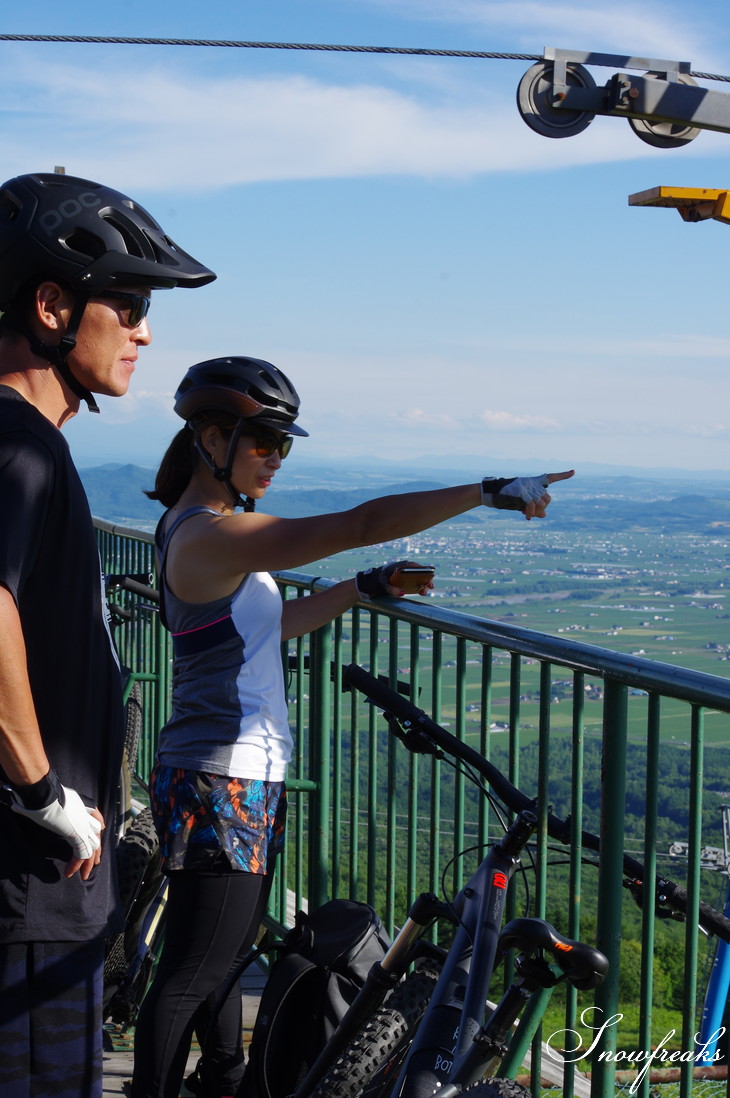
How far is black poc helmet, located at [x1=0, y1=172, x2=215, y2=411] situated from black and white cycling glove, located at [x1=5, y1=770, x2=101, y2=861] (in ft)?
2.52

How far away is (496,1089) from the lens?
234 centimetres

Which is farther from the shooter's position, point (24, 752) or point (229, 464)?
point (229, 464)

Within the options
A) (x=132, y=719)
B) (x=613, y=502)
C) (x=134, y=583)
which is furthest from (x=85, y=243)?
(x=613, y=502)

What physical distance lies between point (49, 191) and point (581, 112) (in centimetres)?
901

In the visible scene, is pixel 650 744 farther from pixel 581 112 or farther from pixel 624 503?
pixel 624 503

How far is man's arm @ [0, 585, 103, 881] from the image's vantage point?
2039 millimetres

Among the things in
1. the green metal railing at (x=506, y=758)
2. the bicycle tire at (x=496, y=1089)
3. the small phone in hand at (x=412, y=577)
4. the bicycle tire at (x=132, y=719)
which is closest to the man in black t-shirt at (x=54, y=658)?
the bicycle tire at (x=496, y=1089)

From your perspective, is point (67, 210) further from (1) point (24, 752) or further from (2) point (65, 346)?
(1) point (24, 752)

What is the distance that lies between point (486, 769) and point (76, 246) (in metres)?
1.52

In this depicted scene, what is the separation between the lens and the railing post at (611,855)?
2756 millimetres

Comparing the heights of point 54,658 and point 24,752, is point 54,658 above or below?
above

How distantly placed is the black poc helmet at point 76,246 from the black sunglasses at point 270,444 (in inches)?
32.8

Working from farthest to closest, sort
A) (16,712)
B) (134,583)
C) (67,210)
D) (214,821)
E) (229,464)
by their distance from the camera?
(134,583) < (229,464) < (214,821) < (67,210) < (16,712)

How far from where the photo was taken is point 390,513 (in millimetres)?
2854
